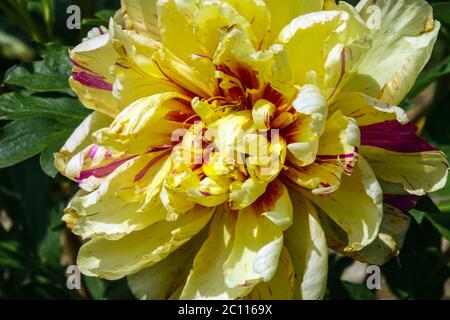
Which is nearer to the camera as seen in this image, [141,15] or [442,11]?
[141,15]

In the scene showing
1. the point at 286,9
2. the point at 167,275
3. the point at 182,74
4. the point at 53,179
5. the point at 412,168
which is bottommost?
the point at 53,179

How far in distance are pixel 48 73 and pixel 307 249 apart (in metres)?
0.70

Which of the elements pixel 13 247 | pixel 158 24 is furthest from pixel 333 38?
pixel 13 247

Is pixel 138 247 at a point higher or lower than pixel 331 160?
lower

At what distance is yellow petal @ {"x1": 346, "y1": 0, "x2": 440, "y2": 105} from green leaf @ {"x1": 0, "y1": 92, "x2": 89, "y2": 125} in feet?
2.01

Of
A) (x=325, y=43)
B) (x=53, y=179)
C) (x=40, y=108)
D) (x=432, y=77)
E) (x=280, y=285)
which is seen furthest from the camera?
(x=53, y=179)

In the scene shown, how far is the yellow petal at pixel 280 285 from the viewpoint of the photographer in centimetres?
124

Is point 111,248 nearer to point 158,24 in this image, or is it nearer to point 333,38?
point 158,24

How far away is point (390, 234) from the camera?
1244 millimetres

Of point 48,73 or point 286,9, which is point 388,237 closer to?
point 286,9

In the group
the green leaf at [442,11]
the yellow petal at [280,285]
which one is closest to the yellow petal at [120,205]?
the yellow petal at [280,285]

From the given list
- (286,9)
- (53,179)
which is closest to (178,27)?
(286,9)

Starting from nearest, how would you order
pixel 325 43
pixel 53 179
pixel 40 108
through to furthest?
1. pixel 325 43
2. pixel 40 108
3. pixel 53 179

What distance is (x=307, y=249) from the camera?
4.01 ft
